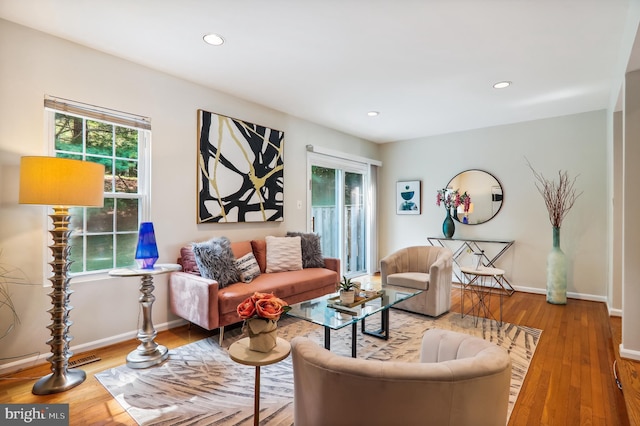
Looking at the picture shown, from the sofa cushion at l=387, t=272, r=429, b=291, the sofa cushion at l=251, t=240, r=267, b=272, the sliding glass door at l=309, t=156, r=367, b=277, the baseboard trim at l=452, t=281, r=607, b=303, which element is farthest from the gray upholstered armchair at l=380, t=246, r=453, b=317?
the baseboard trim at l=452, t=281, r=607, b=303

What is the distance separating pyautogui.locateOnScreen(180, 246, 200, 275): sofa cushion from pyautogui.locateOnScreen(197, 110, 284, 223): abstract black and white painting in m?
0.38

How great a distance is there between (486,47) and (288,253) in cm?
288

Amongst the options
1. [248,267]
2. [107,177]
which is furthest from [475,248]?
[107,177]

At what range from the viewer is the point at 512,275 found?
4.93 m

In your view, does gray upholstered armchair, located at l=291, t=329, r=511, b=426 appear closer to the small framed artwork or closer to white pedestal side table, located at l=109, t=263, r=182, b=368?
white pedestal side table, located at l=109, t=263, r=182, b=368

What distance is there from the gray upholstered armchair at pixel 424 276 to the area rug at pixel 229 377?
0.30m

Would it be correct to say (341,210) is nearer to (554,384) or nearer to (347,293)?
(347,293)

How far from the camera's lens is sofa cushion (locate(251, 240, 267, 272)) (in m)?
3.87

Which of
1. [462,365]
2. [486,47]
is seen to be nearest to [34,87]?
[462,365]

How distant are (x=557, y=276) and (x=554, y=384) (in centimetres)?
239

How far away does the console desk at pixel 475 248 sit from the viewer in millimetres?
4910

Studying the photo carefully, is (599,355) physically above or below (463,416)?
below

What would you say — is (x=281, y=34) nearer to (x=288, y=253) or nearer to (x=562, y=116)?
(x=288, y=253)

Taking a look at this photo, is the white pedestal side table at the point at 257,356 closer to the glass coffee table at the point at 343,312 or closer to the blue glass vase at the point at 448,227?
the glass coffee table at the point at 343,312
